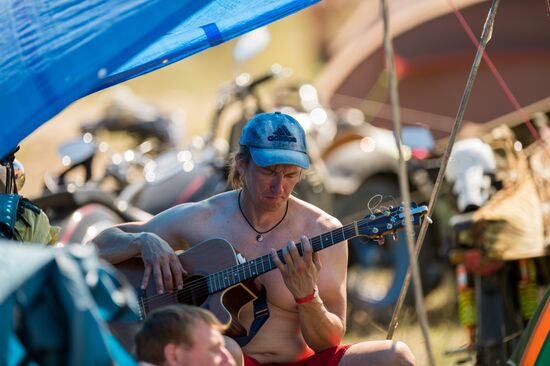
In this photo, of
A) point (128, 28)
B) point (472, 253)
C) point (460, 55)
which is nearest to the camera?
point (128, 28)

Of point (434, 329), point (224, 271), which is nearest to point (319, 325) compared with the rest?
→ point (224, 271)

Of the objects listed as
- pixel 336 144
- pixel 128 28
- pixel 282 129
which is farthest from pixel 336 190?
pixel 128 28

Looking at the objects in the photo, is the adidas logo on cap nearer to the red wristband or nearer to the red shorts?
the red wristband

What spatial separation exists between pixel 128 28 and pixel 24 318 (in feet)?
3.27

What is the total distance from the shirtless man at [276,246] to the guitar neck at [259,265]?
7cm

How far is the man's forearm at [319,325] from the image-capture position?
12.7 feet

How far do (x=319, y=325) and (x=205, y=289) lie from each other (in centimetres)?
49

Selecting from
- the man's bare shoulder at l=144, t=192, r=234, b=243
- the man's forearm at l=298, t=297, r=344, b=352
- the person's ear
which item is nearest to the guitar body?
the man's bare shoulder at l=144, t=192, r=234, b=243

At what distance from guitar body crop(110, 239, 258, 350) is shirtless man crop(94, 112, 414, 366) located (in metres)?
0.05

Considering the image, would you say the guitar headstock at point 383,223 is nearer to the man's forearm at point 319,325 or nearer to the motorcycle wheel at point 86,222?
the man's forearm at point 319,325

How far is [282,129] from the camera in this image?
4211mm

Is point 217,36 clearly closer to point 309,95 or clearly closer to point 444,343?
A: point 444,343

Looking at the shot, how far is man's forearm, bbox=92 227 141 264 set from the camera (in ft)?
13.7

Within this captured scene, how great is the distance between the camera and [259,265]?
402 centimetres
